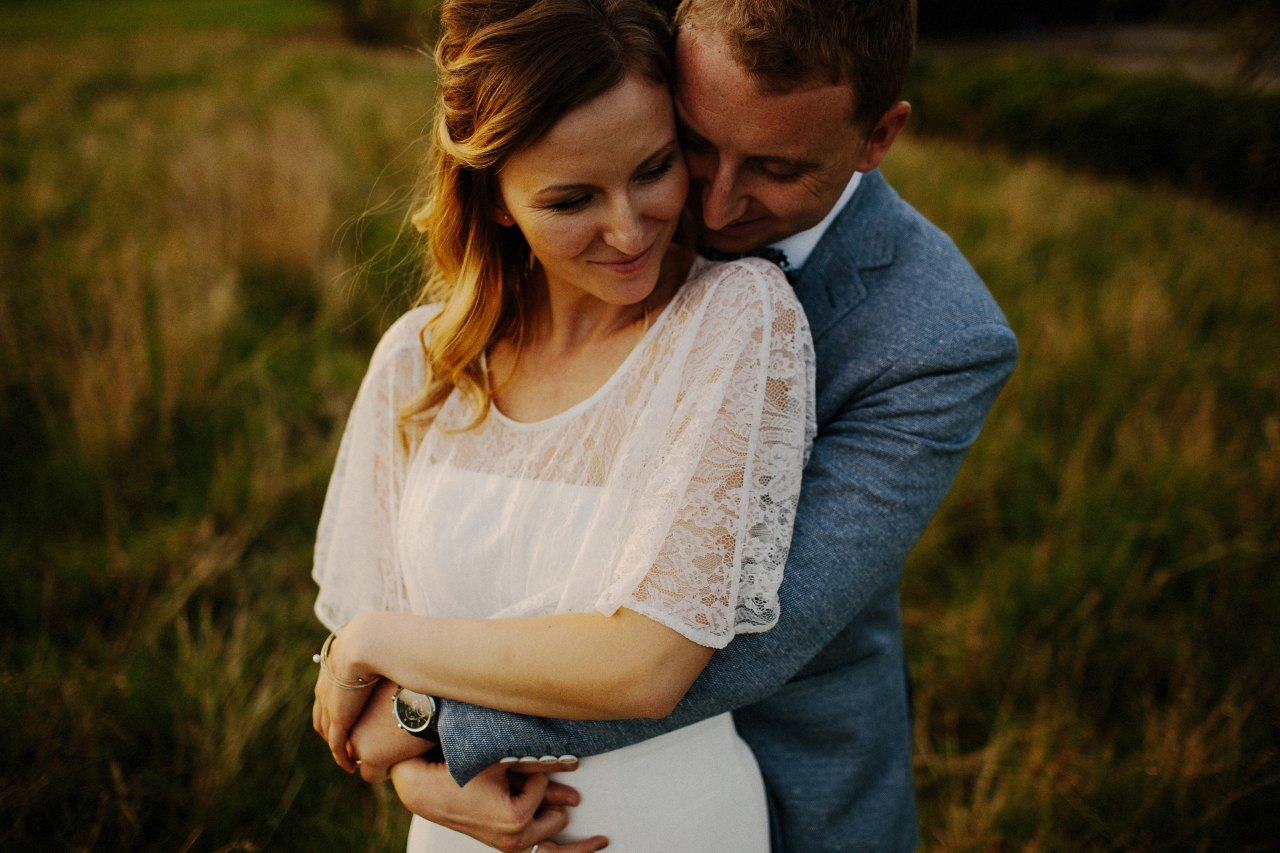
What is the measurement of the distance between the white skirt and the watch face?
0.91 feet

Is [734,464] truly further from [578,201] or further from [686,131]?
[686,131]

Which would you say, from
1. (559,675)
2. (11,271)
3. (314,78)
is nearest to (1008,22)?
(314,78)

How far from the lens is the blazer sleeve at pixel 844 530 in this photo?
1.46 metres

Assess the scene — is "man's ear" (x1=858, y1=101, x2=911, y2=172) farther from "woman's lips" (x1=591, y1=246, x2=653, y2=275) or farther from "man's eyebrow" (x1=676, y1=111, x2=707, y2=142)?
"woman's lips" (x1=591, y1=246, x2=653, y2=275)

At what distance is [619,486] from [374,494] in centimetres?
73

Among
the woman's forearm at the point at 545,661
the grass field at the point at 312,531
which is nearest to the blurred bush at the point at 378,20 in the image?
the grass field at the point at 312,531

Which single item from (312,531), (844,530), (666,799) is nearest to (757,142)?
(844,530)

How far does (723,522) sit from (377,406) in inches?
38.4

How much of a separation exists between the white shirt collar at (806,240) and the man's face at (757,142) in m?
0.04

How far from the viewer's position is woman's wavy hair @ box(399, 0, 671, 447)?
4.74 ft

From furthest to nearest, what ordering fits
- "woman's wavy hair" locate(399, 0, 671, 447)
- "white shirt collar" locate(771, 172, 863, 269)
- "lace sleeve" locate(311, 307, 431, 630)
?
1. "lace sleeve" locate(311, 307, 431, 630)
2. "white shirt collar" locate(771, 172, 863, 269)
3. "woman's wavy hair" locate(399, 0, 671, 447)

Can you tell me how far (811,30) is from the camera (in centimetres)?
149

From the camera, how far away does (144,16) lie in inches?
1038

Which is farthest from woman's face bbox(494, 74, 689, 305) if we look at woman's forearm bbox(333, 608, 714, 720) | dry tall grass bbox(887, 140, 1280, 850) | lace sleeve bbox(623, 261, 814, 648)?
dry tall grass bbox(887, 140, 1280, 850)
